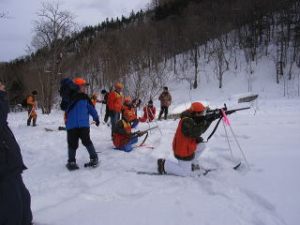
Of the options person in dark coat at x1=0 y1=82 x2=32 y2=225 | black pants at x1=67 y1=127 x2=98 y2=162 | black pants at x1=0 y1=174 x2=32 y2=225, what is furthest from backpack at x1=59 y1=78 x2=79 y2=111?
black pants at x1=0 y1=174 x2=32 y2=225

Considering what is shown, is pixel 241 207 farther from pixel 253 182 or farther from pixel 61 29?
pixel 61 29

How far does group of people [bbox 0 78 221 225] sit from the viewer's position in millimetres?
3260

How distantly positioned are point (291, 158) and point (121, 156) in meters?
3.47

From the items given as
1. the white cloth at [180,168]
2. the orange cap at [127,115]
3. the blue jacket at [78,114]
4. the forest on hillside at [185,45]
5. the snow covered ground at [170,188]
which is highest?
the forest on hillside at [185,45]

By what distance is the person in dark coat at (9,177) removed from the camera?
10.5 ft

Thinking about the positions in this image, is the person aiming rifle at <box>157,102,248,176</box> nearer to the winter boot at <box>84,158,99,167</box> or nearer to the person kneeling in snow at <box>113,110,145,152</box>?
the winter boot at <box>84,158,99,167</box>

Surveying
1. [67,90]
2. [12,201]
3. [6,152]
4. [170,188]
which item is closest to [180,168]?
[170,188]

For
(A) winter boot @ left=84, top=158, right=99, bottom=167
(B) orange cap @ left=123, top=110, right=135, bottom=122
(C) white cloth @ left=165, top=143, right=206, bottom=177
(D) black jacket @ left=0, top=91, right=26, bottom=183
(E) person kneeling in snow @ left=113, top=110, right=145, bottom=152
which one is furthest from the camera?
(B) orange cap @ left=123, top=110, right=135, bottom=122

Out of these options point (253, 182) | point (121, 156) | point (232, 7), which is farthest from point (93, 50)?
point (253, 182)

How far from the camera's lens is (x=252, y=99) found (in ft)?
82.4

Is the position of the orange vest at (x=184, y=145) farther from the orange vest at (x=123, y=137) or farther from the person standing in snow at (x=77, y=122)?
the orange vest at (x=123, y=137)

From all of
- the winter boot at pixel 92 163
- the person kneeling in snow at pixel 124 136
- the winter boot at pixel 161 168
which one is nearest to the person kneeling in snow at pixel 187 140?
the winter boot at pixel 161 168

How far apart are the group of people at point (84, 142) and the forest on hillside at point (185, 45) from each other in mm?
19804

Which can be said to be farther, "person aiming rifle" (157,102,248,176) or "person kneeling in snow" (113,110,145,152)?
"person kneeling in snow" (113,110,145,152)
